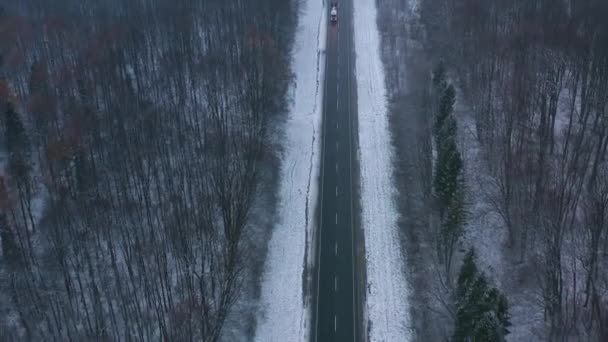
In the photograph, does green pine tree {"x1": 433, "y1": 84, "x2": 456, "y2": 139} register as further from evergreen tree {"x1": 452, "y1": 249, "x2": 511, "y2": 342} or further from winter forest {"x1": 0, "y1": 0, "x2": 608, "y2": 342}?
evergreen tree {"x1": 452, "y1": 249, "x2": 511, "y2": 342}

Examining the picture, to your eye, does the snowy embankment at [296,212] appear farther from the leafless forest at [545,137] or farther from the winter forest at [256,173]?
the leafless forest at [545,137]

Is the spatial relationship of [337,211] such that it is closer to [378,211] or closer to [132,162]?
[378,211]

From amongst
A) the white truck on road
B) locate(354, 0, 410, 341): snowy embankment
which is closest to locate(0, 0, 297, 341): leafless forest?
locate(354, 0, 410, 341): snowy embankment

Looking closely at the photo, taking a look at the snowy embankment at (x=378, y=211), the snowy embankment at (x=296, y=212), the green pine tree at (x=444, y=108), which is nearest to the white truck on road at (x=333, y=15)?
the snowy embankment at (x=296, y=212)

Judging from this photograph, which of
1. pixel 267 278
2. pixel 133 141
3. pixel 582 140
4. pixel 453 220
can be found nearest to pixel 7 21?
pixel 133 141

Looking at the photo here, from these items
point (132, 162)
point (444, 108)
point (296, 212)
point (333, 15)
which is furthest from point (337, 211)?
point (333, 15)

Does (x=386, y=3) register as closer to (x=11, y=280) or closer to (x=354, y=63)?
(x=354, y=63)
